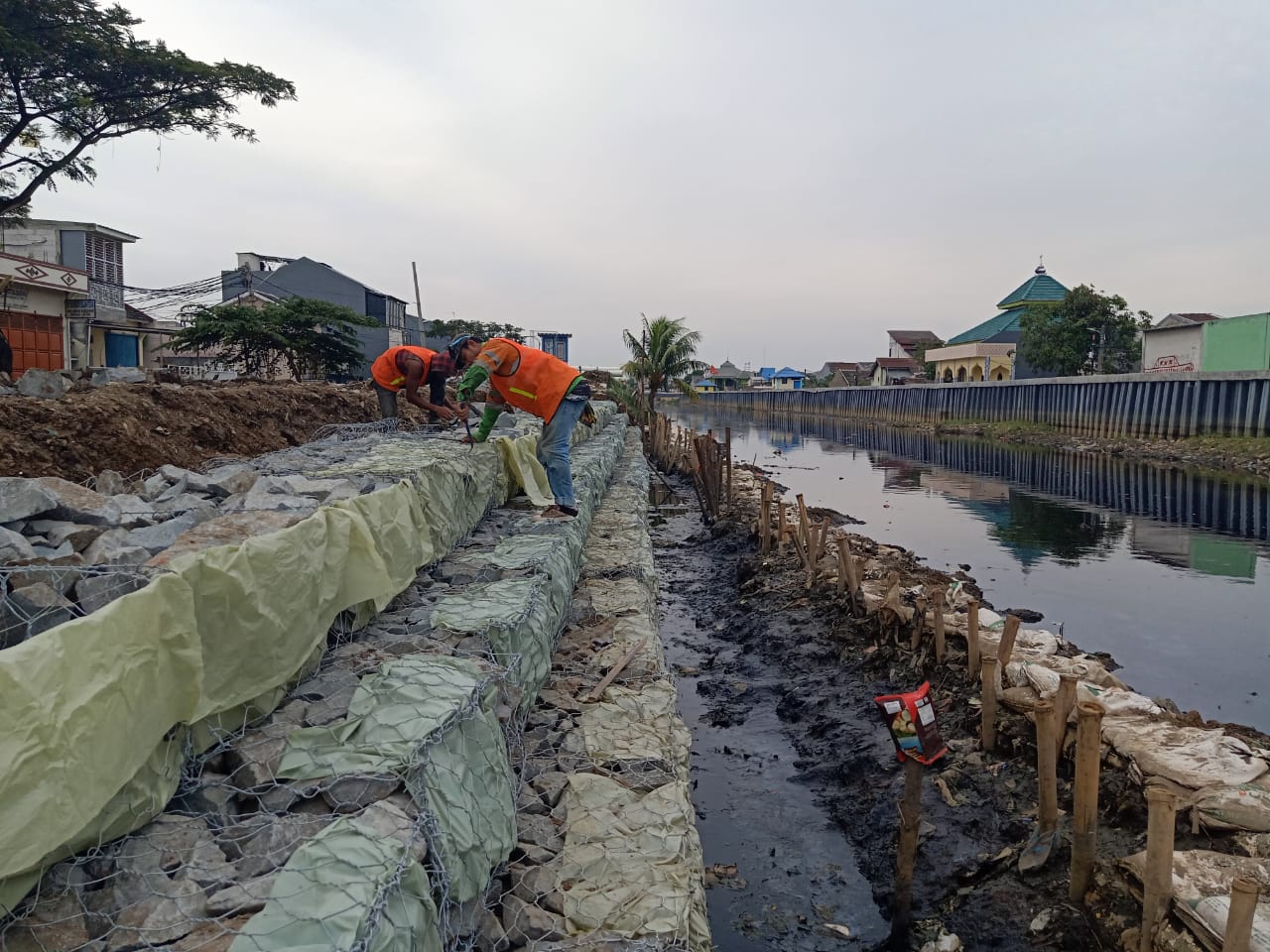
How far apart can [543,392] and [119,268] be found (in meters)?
24.8

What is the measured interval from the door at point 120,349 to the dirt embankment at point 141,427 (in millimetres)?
15637

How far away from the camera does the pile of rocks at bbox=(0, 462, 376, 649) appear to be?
9.41 ft

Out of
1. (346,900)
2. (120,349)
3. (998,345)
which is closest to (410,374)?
(346,900)

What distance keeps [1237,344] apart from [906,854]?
31.3 metres

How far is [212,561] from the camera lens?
298cm

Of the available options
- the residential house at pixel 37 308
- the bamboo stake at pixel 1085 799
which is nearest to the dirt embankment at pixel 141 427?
the bamboo stake at pixel 1085 799

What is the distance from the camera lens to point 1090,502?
65.4ft

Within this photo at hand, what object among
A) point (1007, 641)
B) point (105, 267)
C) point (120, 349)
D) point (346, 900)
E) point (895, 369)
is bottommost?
point (1007, 641)

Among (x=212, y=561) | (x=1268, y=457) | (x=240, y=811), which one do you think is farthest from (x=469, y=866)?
(x=1268, y=457)

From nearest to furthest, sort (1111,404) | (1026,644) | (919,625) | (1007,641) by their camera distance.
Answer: (1007,641) < (1026,644) < (919,625) < (1111,404)

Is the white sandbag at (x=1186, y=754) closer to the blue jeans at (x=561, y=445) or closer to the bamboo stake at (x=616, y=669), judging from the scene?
the bamboo stake at (x=616, y=669)

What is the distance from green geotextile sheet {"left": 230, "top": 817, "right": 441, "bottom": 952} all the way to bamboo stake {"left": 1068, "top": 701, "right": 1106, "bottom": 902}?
10.2 feet

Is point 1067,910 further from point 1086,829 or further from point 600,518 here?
point 600,518

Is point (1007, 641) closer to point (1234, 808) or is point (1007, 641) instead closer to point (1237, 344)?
point (1234, 808)
